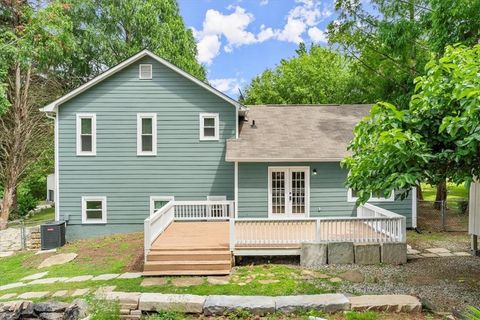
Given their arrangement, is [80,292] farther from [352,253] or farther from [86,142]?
[86,142]

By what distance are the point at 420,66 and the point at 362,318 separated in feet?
40.4

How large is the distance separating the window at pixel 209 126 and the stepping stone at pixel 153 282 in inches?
253

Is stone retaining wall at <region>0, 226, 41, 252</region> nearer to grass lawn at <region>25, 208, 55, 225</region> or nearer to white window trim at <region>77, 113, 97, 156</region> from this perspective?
white window trim at <region>77, 113, 97, 156</region>

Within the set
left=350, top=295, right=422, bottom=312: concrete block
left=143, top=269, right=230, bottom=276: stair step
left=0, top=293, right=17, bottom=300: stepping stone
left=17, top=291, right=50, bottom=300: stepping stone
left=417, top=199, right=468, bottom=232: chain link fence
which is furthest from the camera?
left=417, top=199, right=468, bottom=232: chain link fence

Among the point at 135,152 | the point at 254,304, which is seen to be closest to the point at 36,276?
the point at 135,152

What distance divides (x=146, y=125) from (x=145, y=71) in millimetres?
2062

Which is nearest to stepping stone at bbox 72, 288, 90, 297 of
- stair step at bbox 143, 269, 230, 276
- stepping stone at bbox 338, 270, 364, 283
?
stair step at bbox 143, 269, 230, 276

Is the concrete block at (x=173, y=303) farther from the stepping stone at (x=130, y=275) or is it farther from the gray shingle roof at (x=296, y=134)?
the gray shingle roof at (x=296, y=134)

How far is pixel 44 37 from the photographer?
14281 millimetres

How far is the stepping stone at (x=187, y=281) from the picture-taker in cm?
682

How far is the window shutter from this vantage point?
41.4 feet

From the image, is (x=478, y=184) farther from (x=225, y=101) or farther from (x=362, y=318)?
(x=225, y=101)

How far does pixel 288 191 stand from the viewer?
468 inches

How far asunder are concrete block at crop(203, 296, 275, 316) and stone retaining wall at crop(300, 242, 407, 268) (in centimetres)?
287
